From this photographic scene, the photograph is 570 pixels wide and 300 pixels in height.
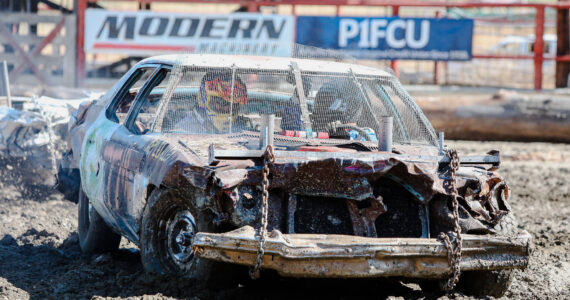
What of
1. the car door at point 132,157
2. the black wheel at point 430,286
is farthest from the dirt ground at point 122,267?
the car door at point 132,157

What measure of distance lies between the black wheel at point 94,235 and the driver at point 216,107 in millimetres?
1255

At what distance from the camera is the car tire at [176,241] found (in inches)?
178

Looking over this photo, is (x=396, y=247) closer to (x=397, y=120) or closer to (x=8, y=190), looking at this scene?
(x=397, y=120)

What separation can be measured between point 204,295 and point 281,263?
0.55m

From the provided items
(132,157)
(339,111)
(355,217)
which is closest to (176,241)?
(132,157)

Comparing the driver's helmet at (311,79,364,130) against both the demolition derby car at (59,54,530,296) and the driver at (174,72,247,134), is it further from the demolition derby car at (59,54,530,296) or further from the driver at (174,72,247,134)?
the driver at (174,72,247,134)

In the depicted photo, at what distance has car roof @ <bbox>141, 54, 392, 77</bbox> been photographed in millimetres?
5758

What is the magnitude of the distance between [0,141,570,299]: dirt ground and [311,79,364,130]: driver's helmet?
1085 mm

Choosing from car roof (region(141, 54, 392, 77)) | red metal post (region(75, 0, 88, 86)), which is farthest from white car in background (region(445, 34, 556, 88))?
car roof (region(141, 54, 392, 77))

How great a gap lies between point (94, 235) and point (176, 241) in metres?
1.70

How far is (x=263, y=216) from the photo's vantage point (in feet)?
14.0

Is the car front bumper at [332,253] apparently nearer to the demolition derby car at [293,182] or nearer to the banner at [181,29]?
the demolition derby car at [293,182]

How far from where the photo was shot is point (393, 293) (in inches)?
201

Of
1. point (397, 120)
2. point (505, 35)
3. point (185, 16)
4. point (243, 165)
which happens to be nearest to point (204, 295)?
point (243, 165)
